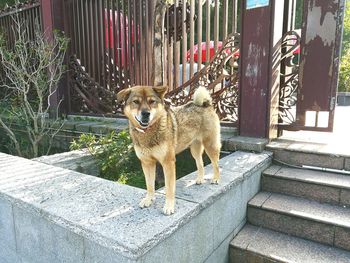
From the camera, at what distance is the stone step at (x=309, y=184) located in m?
3.42

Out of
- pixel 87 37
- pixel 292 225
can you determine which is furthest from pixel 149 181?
pixel 87 37

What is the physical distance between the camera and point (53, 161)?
160 inches

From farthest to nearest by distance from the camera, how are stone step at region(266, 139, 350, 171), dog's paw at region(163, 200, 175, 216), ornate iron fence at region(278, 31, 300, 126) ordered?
ornate iron fence at region(278, 31, 300, 126) < stone step at region(266, 139, 350, 171) < dog's paw at region(163, 200, 175, 216)

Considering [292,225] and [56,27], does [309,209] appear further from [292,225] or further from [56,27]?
[56,27]

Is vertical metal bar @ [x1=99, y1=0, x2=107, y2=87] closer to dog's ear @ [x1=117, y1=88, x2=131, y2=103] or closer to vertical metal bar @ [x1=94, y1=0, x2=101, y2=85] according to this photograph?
vertical metal bar @ [x1=94, y1=0, x2=101, y2=85]

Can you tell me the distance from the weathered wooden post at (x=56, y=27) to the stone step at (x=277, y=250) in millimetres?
4860

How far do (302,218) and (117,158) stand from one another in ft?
7.97

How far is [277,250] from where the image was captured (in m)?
3.07

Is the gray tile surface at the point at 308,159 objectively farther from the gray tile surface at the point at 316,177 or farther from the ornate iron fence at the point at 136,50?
the ornate iron fence at the point at 136,50

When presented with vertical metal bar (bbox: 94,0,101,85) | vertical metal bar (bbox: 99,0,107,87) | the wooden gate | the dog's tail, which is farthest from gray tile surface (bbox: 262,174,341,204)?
vertical metal bar (bbox: 94,0,101,85)

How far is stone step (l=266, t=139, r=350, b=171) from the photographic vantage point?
12.3 feet

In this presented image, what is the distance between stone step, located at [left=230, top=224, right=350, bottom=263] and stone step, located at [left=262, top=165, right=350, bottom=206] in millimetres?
585

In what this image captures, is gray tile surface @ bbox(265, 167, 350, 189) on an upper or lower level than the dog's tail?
lower

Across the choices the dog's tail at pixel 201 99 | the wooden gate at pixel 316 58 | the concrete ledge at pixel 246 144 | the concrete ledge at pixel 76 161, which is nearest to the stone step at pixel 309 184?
the concrete ledge at pixel 246 144
